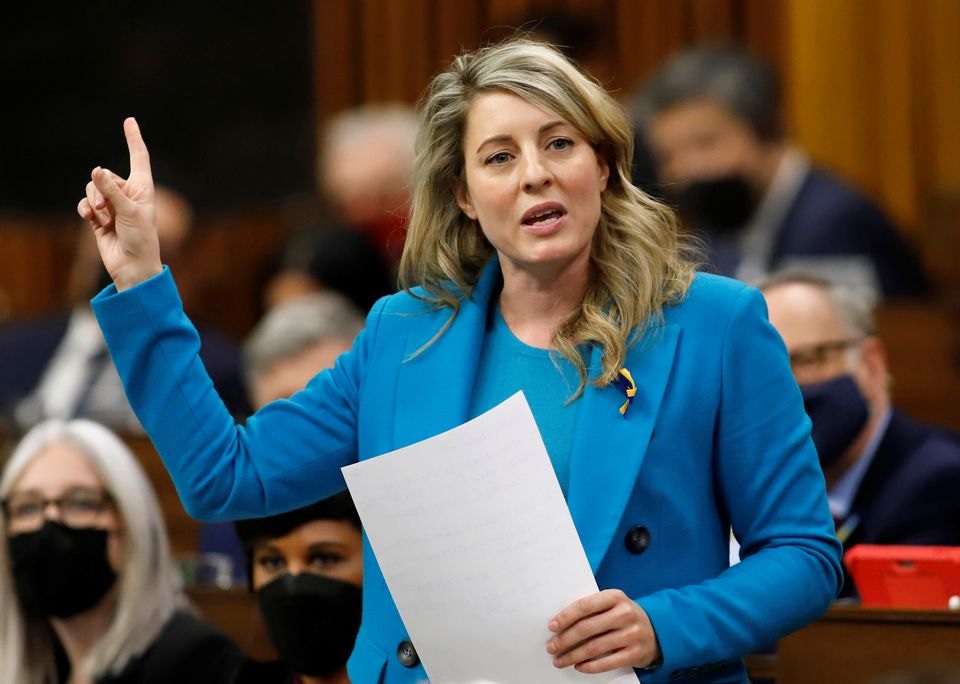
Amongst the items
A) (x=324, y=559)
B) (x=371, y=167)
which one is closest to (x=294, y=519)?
(x=324, y=559)

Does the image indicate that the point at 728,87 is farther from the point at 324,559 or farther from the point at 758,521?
the point at 758,521

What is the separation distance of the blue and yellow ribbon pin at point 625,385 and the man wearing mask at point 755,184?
3.13m

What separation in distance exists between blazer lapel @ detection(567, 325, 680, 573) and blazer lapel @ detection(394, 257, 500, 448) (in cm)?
17

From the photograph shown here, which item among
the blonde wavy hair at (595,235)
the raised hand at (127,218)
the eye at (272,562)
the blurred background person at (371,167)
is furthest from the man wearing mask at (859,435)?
the blurred background person at (371,167)

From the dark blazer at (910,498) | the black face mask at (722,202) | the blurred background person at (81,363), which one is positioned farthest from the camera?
the black face mask at (722,202)

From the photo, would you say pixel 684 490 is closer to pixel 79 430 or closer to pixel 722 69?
pixel 79 430

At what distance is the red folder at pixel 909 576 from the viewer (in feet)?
9.09

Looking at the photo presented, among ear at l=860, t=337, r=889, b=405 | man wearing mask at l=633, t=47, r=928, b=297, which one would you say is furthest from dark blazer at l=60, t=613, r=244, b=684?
man wearing mask at l=633, t=47, r=928, b=297

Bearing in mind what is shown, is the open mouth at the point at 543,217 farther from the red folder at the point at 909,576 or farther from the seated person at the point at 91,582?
the seated person at the point at 91,582

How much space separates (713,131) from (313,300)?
57.5 inches

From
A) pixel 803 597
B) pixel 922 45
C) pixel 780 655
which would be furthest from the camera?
pixel 922 45

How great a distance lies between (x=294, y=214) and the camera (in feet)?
24.2

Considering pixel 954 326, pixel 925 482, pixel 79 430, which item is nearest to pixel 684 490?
pixel 925 482

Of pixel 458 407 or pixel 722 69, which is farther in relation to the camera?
pixel 722 69
